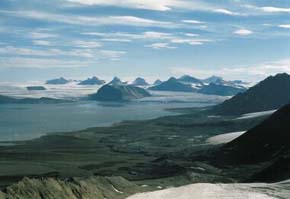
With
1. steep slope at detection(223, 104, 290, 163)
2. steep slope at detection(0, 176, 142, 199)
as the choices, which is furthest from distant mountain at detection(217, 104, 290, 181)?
steep slope at detection(0, 176, 142, 199)

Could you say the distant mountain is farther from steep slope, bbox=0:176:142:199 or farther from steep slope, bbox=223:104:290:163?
steep slope, bbox=0:176:142:199

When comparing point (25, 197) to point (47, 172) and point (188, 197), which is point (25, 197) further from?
point (47, 172)

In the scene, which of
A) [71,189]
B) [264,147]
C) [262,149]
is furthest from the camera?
[264,147]

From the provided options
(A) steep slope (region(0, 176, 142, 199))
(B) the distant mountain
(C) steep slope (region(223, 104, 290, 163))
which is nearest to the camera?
(A) steep slope (region(0, 176, 142, 199))

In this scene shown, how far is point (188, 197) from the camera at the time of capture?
106312 mm

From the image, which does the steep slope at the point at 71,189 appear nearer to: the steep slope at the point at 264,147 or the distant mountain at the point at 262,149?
the distant mountain at the point at 262,149

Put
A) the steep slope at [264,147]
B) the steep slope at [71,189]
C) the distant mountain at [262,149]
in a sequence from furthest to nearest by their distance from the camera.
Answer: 1. the steep slope at [264,147]
2. the distant mountain at [262,149]
3. the steep slope at [71,189]

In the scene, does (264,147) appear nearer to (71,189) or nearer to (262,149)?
(262,149)

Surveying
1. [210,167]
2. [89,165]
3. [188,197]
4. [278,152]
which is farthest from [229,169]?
[188,197]

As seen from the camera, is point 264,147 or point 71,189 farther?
point 264,147

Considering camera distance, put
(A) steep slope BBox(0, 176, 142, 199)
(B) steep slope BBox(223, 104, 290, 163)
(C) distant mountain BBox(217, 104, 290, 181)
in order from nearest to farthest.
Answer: (A) steep slope BBox(0, 176, 142, 199)
(C) distant mountain BBox(217, 104, 290, 181)
(B) steep slope BBox(223, 104, 290, 163)

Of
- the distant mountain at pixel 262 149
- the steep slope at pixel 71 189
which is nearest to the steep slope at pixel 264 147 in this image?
the distant mountain at pixel 262 149

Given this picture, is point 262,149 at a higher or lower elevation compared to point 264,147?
lower

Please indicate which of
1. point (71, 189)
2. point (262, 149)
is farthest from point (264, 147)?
point (71, 189)
